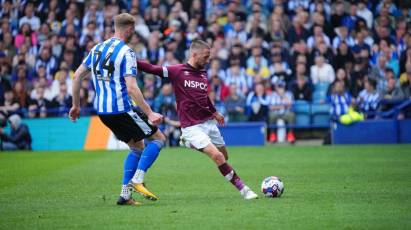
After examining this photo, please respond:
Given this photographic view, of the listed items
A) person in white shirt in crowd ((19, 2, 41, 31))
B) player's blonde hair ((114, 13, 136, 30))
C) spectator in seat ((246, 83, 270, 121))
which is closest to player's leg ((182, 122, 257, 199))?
player's blonde hair ((114, 13, 136, 30))

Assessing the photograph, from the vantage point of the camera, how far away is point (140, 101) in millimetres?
8805

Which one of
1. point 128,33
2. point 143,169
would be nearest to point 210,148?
point 143,169

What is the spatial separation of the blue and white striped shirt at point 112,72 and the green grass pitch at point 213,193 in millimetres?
1159

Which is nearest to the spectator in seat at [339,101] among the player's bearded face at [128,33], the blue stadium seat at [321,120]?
the blue stadium seat at [321,120]

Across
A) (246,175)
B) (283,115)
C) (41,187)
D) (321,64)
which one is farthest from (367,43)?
(41,187)

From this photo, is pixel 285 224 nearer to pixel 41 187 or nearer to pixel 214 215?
pixel 214 215

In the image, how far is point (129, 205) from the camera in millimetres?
9180

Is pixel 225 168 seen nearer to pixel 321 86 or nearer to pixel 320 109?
Result: pixel 320 109

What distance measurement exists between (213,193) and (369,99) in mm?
11011

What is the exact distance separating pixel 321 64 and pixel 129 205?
41.5 ft

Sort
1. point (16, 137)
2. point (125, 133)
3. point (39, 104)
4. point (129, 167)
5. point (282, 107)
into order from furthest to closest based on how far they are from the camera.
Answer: point (39, 104) < point (16, 137) < point (282, 107) < point (129, 167) < point (125, 133)

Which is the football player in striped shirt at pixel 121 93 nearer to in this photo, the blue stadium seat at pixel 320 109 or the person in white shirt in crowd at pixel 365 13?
the blue stadium seat at pixel 320 109

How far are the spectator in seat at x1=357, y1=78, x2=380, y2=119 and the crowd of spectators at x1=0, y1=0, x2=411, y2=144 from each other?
0.03 m

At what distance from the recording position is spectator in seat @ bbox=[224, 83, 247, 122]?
21172 mm
